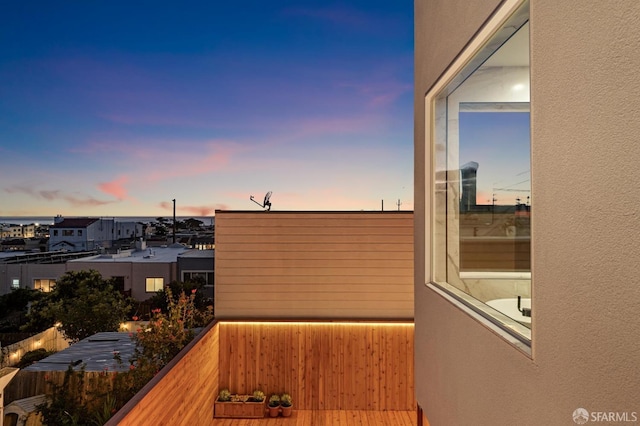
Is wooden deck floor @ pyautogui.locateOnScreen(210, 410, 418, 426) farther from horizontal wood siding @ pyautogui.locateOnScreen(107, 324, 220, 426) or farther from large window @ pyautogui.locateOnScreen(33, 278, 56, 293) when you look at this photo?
large window @ pyautogui.locateOnScreen(33, 278, 56, 293)

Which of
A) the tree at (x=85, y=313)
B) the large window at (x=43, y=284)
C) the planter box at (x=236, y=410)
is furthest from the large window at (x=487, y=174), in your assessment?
the large window at (x=43, y=284)

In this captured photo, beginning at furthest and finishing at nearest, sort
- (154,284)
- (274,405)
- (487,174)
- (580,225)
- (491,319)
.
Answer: (154,284)
(274,405)
(487,174)
(491,319)
(580,225)

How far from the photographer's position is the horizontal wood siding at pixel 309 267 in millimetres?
5945

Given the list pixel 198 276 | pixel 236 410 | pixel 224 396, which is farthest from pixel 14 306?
pixel 236 410

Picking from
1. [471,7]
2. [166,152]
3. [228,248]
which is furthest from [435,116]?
[166,152]

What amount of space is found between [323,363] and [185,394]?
2305mm

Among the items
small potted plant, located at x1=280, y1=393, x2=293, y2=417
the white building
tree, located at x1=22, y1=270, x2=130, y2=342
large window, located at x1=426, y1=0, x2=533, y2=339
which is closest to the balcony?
small potted plant, located at x1=280, y1=393, x2=293, y2=417

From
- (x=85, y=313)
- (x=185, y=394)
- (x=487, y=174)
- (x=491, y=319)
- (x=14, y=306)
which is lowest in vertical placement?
(x=14, y=306)

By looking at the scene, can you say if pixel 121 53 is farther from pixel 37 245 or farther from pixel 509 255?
pixel 37 245

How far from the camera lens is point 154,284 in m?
12.9

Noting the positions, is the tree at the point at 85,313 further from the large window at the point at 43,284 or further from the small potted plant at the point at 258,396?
the small potted plant at the point at 258,396

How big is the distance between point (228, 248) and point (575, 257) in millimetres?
5315

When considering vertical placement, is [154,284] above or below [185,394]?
below

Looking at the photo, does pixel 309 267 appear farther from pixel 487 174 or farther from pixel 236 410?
pixel 487 174
